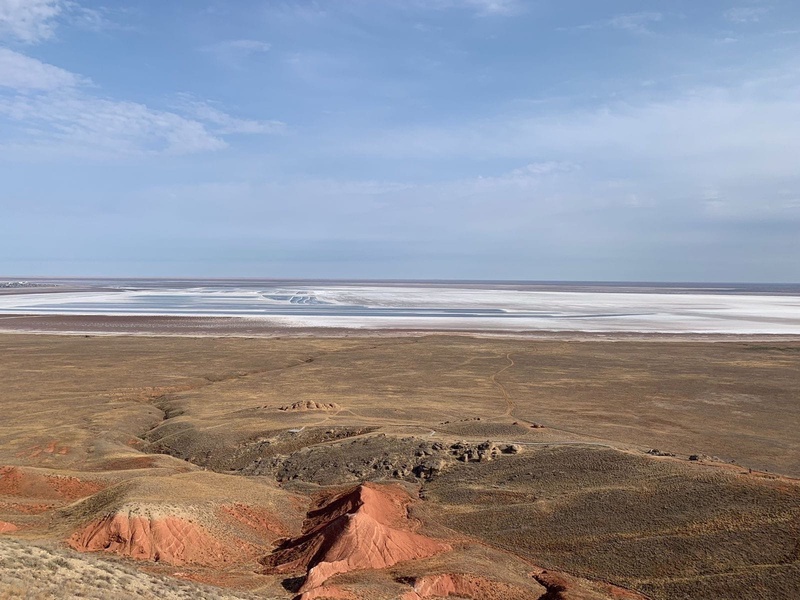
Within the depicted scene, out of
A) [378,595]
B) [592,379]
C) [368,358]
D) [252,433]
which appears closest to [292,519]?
[378,595]

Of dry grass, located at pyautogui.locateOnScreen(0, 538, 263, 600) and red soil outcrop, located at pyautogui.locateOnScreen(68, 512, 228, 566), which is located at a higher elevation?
dry grass, located at pyautogui.locateOnScreen(0, 538, 263, 600)

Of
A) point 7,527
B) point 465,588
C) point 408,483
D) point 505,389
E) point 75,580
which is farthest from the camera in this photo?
point 505,389

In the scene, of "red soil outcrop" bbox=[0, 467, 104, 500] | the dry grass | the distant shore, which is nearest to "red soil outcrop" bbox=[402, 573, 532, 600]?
the dry grass

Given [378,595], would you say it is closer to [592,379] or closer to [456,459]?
[456,459]

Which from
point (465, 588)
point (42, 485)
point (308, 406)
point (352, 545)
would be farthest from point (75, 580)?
point (308, 406)

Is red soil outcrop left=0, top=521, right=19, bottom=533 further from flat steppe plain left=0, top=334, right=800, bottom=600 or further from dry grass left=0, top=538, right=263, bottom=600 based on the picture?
dry grass left=0, top=538, right=263, bottom=600

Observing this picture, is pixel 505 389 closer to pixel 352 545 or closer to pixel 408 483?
pixel 408 483

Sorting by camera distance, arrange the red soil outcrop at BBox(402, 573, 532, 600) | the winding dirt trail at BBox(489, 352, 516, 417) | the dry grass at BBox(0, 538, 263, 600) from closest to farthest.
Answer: the dry grass at BBox(0, 538, 263, 600) < the red soil outcrop at BBox(402, 573, 532, 600) < the winding dirt trail at BBox(489, 352, 516, 417)
